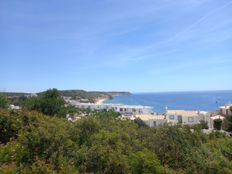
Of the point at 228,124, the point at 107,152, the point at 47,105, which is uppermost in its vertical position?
the point at 47,105

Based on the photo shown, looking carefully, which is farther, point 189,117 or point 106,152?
point 189,117

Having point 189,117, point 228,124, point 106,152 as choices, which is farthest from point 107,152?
point 189,117

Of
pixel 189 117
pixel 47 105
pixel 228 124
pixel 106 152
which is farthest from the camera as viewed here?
pixel 189 117

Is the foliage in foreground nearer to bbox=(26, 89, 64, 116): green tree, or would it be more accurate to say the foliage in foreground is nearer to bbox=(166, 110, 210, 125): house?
bbox=(26, 89, 64, 116): green tree

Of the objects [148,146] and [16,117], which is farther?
[16,117]

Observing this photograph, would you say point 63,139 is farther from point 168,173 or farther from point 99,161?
point 168,173

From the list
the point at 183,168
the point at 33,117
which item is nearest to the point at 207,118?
the point at 33,117

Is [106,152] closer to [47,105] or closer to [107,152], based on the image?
[107,152]

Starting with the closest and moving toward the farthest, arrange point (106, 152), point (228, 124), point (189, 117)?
point (106, 152) → point (228, 124) → point (189, 117)

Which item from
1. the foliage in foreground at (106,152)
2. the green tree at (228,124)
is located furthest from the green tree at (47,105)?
the foliage in foreground at (106,152)
